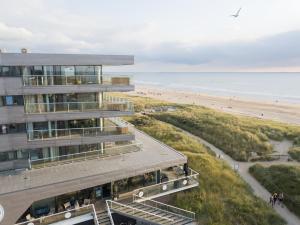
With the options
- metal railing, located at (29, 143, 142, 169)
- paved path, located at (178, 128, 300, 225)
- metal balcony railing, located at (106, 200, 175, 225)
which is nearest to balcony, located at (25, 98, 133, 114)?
metal railing, located at (29, 143, 142, 169)

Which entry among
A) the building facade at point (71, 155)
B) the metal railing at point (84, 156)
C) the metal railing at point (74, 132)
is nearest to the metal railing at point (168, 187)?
the building facade at point (71, 155)

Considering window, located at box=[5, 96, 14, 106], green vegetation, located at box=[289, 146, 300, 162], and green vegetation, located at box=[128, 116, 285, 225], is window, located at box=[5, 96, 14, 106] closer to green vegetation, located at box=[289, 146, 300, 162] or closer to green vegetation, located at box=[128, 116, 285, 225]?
green vegetation, located at box=[128, 116, 285, 225]

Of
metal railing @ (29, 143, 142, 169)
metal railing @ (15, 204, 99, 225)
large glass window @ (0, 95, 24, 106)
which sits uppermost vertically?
large glass window @ (0, 95, 24, 106)

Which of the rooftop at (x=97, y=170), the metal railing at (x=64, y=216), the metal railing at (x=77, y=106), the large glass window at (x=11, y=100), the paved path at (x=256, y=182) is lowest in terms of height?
the paved path at (x=256, y=182)

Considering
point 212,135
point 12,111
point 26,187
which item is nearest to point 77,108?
point 12,111

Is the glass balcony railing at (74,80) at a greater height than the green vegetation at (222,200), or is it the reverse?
the glass balcony railing at (74,80)

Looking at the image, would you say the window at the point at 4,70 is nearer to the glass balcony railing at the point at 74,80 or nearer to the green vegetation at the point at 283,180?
the glass balcony railing at the point at 74,80
